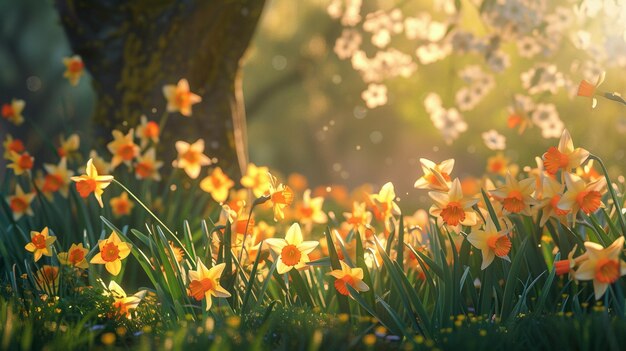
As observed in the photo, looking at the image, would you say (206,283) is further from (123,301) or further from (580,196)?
(580,196)

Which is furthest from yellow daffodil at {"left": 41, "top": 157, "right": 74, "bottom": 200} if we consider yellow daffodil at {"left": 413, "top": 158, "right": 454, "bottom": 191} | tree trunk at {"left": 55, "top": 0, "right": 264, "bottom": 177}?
yellow daffodil at {"left": 413, "top": 158, "right": 454, "bottom": 191}

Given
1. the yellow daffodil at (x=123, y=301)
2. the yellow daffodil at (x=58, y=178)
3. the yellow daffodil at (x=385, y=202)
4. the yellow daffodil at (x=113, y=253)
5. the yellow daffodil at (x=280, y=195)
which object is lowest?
the yellow daffodil at (x=123, y=301)

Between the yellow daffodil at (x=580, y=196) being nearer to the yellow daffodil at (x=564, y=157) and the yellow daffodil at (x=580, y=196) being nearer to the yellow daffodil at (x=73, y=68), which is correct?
the yellow daffodil at (x=564, y=157)

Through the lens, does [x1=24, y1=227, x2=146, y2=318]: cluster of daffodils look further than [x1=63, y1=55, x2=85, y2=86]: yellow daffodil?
No

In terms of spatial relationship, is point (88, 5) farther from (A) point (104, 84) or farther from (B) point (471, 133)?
(B) point (471, 133)

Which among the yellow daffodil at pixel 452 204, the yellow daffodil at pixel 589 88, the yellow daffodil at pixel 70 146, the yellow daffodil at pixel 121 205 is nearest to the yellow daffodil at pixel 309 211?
the yellow daffodil at pixel 121 205

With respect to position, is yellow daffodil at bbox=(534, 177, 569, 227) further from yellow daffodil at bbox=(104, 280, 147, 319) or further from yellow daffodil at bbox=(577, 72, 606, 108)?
yellow daffodil at bbox=(104, 280, 147, 319)
